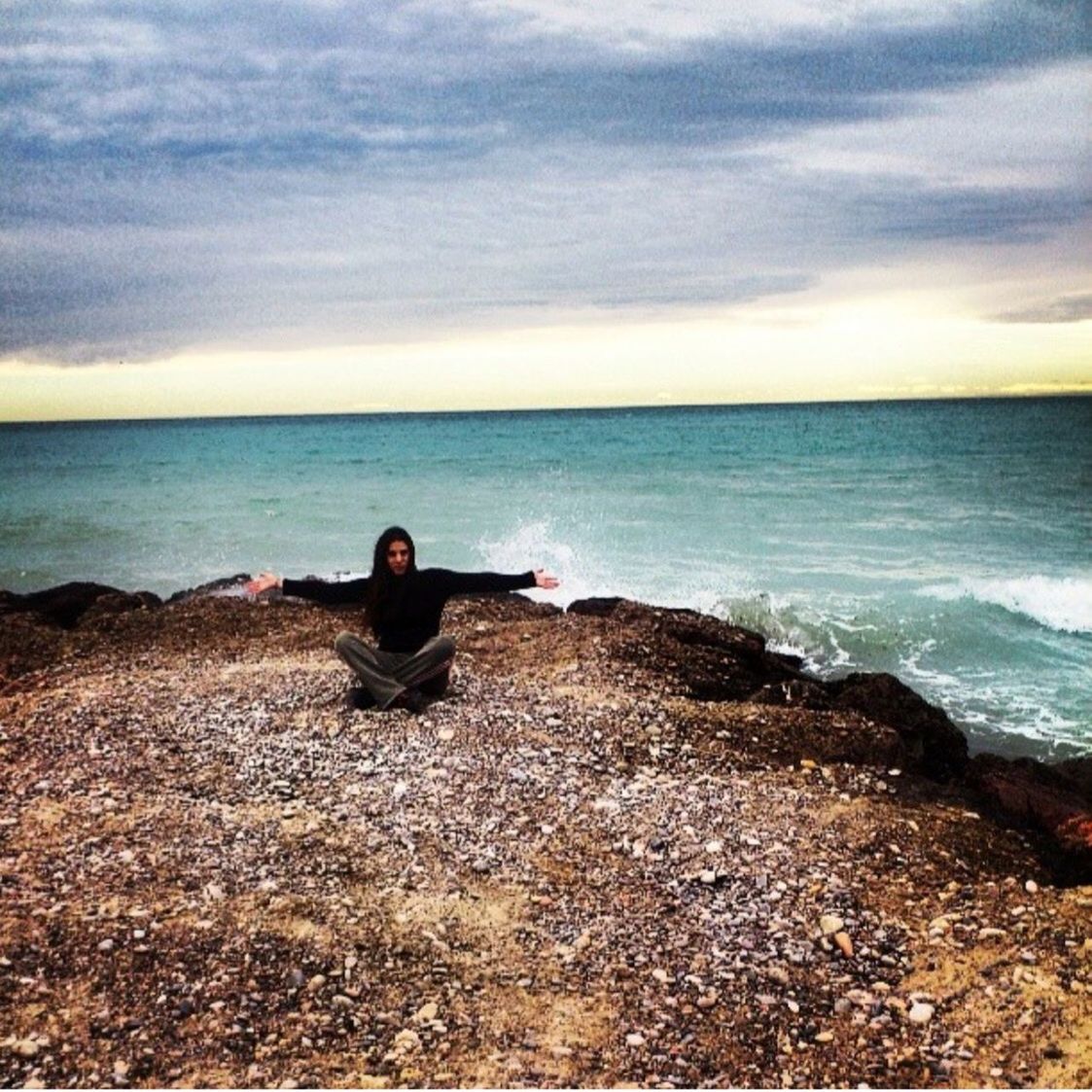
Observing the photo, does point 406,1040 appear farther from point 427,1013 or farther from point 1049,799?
point 1049,799

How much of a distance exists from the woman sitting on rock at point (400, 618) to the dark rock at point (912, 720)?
11.7 ft

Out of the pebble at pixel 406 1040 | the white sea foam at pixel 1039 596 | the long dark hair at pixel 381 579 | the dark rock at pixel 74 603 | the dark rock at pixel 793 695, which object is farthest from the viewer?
the white sea foam at pixel 1039 596

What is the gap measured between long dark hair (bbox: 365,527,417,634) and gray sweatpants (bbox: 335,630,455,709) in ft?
0.71

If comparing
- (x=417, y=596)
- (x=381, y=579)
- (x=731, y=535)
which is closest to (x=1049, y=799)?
(x=417, y=596)

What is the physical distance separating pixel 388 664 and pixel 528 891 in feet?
9.21

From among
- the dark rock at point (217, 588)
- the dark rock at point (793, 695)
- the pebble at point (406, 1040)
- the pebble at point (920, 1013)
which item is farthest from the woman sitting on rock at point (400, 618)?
the dark rock at point (217, 588)

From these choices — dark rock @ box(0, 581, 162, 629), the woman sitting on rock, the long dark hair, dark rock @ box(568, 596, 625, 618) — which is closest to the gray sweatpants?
the woman sitting on rock

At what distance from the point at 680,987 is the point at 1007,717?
26.7 feet

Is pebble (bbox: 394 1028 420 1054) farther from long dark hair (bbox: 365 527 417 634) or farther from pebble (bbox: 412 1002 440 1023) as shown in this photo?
long dark hair (bbox: 365 527 417 634)

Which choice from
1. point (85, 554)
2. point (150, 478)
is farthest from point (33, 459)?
point (85, 554)

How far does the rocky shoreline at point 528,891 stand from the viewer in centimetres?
429

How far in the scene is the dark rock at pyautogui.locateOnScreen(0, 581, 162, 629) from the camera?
44.5ft

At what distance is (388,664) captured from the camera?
7.97 meters

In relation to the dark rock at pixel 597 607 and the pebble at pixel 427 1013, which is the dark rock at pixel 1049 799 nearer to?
the pebble at pixel 427 1013
